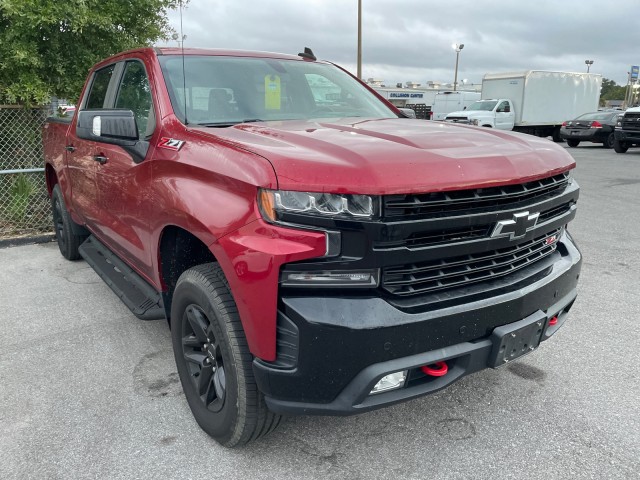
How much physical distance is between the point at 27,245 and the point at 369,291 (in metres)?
5.67

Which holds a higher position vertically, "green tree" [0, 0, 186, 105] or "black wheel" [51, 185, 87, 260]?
"green tree" [0, 0, 186, 105]

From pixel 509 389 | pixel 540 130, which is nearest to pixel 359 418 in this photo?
pixel 509 389

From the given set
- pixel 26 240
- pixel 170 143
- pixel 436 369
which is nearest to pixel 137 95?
pixel 170 143

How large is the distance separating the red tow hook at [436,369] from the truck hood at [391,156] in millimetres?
701

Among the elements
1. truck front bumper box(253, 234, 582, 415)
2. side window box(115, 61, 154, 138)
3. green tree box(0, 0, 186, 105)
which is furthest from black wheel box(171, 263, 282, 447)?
green tree box(0, 0, 186, 105)

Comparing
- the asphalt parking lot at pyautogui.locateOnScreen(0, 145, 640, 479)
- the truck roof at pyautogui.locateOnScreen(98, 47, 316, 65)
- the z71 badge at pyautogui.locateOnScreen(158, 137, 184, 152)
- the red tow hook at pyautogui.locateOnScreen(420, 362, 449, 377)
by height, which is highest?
the truck roof at pyautogui.locateOnScreen(98, 47, 316, 65)

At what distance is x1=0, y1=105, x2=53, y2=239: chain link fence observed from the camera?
673cm

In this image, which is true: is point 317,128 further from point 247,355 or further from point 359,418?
point 359,418

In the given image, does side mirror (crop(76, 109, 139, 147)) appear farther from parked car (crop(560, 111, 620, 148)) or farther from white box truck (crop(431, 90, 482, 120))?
white box truck (crop(431, 90, 482, 120))

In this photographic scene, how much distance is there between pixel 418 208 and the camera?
6.64 feet

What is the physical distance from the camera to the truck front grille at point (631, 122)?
16875 millimetres

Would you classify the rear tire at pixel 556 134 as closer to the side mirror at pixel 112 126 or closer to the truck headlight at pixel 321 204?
the side mirror at pixel 112 126

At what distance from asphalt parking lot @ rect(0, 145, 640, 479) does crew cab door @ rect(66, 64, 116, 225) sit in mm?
854

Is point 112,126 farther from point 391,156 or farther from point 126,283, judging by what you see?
point 391,156
